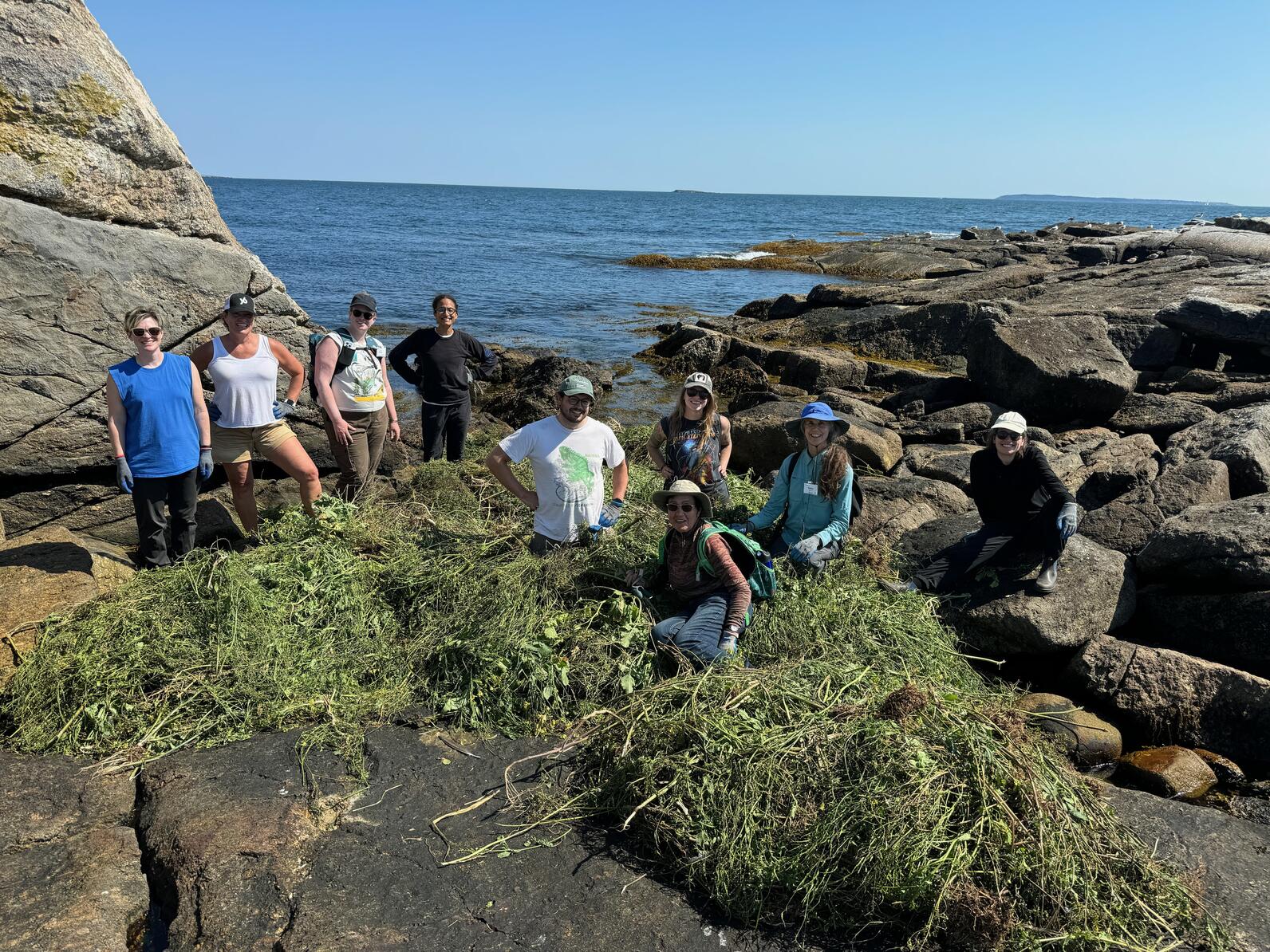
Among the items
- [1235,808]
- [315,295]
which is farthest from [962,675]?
[315,295]

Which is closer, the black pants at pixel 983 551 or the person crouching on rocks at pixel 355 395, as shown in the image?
the black pants at pixel 983 551

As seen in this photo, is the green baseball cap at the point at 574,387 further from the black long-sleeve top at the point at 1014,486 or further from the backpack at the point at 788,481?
the black long-sleeve top at the point at 1014,486

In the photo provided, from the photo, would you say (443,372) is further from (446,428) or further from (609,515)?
(609,515)

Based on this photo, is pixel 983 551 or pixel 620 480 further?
pixel 983 551

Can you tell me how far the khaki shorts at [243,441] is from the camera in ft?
23.6

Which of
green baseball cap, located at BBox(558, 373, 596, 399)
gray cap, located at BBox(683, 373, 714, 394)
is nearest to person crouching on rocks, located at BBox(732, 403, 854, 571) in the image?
gray cap, located at BBox(683, 373, 714, 394)

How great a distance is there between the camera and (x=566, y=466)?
647 centimetres

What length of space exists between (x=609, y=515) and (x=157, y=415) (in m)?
3.16

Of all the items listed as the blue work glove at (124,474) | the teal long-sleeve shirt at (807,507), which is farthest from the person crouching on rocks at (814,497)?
the blue work glove at (124,474)

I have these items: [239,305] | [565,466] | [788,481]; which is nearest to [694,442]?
[788,481]

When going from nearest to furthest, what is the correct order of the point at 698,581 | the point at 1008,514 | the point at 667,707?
the point at 667,707, the point at 698,581, the point at 1008,514

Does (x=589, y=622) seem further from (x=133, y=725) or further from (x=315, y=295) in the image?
(x=315, y=295)

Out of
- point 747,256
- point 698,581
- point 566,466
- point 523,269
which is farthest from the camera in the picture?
point 747,256

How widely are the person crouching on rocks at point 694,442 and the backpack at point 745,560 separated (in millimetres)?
1304
